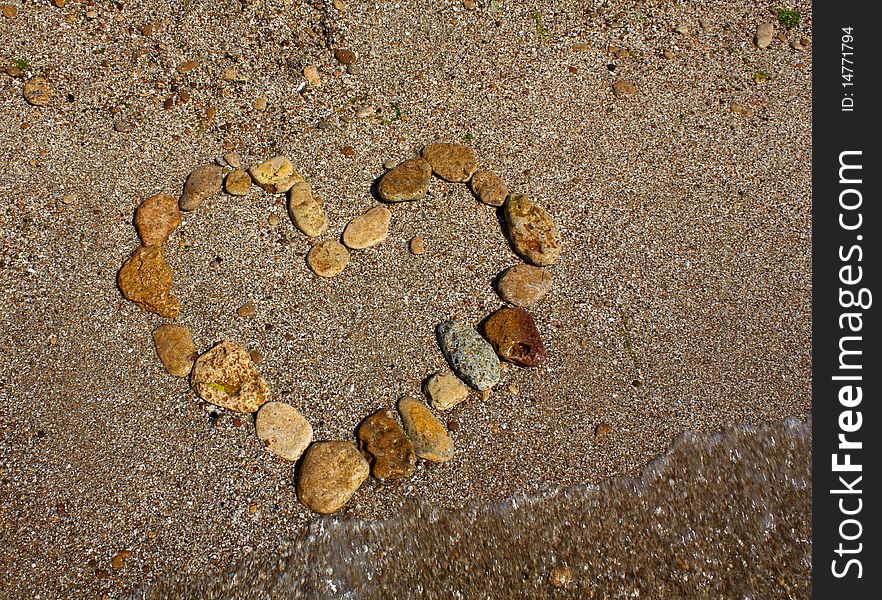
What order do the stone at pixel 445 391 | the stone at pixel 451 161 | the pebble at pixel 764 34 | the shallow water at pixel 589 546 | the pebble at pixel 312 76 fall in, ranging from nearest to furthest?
the shallow water at pixel 589 546 < the stone at pixel 445 391 < the stone at pixel 451 161 < the pebble at pixel 312 76 < the pebble at pixel 764 34

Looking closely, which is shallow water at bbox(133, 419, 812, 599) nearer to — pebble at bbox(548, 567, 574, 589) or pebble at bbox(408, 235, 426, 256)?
pebble at bbox(548, 567, 574, 589)

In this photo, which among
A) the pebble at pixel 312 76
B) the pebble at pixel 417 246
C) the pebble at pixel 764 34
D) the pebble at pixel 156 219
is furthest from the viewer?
the pebble at pixel 764 34

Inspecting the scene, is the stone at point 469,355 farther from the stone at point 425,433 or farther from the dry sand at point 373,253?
the stone at point 425,433

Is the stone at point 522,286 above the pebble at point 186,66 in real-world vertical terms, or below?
below

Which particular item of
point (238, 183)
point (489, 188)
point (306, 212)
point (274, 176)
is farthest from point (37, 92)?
point (489, 188)

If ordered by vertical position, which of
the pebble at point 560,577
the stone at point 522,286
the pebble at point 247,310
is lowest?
the pebble at point 560,577

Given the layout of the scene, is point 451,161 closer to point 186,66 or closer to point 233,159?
point 233,159

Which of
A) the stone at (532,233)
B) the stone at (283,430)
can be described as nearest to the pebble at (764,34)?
the stone at (532,233)

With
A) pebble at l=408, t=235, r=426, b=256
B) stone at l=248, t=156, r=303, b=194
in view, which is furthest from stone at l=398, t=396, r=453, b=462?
stone at l=248, t=156, r=303, b=194
